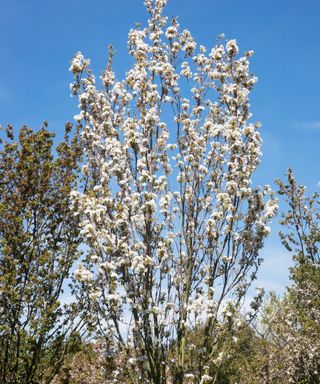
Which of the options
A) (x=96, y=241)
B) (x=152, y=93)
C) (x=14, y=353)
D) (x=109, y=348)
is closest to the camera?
(x=96, y=241)

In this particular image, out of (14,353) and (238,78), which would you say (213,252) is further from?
(14,353)

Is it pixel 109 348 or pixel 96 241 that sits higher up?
pixel 96 241

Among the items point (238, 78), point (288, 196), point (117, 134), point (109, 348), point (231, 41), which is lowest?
point (109, 348)

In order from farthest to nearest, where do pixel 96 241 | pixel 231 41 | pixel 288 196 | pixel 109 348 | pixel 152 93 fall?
pixel 288 196, pixel 231 41, pixel 152 93, pixel 109 348, pixel 96 241

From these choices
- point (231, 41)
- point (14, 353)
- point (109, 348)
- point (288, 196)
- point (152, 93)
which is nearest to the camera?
point (109, 348)

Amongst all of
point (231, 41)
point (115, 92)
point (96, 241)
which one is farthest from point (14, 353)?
point (231, 41)

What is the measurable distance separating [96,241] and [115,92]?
13.1 ft

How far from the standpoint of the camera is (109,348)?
9219 mm

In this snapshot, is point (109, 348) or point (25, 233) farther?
point (25, 233)

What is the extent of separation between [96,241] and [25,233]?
22.7 ft

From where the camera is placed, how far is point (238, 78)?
35.2 ft

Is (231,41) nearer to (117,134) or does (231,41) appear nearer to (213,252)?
(117,134)

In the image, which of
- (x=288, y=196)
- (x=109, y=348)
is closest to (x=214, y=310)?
(x=109, y=348)

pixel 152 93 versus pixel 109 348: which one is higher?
pixel 152 93
